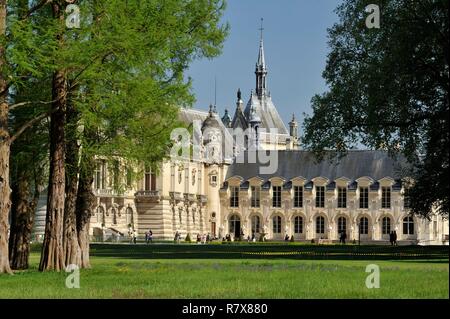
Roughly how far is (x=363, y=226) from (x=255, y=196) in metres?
11.6

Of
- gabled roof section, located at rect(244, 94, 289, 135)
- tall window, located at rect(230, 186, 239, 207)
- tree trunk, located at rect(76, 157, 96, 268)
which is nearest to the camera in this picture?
tree trunk, located at rect(76, 157, 96, 268)

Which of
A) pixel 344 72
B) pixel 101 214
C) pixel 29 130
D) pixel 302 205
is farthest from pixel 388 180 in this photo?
pixel 29 130

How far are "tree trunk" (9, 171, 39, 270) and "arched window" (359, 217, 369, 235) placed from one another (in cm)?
7647

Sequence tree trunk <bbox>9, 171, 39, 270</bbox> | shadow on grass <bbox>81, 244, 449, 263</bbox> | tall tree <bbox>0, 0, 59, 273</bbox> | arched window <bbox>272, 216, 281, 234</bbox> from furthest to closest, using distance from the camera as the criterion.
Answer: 1. arched window <bbox>272, 216, 281, 234</bbox>
2. shadow on grass <bbox>81, 244, 449, 263</bbox>
3. tree trunk <bbox>9, 171, 39, 270</bbox>
4. tall tree <bbox>0, 0, 59, 273</bbox>

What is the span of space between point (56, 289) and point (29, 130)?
1401cm

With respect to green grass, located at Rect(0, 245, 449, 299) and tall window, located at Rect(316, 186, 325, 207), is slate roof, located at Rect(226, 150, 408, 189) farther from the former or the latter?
green grass, located at Rect(0, 245, 449, 299)

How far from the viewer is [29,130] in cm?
4012

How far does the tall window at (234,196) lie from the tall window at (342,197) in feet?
35.0

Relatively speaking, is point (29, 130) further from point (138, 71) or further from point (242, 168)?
point (242, 168)

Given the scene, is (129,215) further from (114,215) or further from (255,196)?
(255,196)

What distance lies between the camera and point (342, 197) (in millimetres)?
116750

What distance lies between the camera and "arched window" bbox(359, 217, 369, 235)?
11519 centimetres

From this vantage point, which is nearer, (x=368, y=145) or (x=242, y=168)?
(x=368, y=145)

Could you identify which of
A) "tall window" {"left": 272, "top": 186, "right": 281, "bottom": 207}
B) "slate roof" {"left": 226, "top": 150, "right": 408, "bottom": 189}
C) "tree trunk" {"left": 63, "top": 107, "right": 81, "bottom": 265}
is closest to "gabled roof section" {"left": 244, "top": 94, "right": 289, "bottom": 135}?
"slate roof" {"left": 226, "top": 150, "right": 408, "bottom": 189}
